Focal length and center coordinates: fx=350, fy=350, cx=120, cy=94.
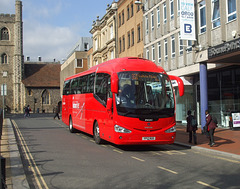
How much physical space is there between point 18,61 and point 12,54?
7.83 ft

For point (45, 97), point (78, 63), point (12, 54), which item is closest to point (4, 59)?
point (12, 54)

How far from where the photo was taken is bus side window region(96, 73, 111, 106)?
1423 cm

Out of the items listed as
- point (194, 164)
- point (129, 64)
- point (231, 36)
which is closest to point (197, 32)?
point (231, 36)

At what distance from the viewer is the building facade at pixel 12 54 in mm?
85125

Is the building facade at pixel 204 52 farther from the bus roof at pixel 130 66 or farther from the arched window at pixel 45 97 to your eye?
the arched window at pixel 45 97

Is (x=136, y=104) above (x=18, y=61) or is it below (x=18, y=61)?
below

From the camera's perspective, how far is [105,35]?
2018 inches

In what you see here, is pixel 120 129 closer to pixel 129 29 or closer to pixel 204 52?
pixel 204 52

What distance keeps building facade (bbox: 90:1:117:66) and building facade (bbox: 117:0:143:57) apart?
1359 millimetres

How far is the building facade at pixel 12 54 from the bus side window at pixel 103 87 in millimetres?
73177

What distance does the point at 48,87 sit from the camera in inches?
3509

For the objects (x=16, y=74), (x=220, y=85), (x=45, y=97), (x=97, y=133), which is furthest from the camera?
(x=45, y=97)

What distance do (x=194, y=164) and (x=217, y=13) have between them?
13.5 meters

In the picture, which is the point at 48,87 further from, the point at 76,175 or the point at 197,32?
the point at 76,175
